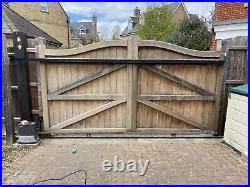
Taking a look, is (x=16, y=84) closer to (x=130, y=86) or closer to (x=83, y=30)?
(x=130, y=86)

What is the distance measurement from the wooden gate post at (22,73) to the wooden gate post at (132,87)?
2042mm

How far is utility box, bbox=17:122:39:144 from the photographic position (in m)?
4.70

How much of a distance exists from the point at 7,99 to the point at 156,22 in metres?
21.8

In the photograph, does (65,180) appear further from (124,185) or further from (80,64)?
(80,64)

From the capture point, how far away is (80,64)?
188 inches

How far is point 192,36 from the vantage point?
14.4 m

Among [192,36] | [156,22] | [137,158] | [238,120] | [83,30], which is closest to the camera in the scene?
[137,158]

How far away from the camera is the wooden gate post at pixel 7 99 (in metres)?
4.47

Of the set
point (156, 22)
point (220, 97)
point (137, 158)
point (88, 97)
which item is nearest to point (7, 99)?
Result: point (88, 97)

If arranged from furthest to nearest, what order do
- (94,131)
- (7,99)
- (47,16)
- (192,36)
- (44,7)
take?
1. (47,16)
2. (44,7)
3. (192,36)
4. (94,131)
5. (7,99)

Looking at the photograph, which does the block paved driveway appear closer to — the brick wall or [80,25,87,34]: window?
the brick wall

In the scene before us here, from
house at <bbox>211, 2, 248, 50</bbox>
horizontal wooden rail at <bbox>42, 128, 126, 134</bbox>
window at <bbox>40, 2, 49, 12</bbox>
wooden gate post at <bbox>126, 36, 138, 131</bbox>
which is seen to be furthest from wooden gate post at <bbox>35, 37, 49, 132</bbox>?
window at <bbox>40, 2, 49, 12</bbox>

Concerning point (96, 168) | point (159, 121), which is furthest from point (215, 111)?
point (96, 168)

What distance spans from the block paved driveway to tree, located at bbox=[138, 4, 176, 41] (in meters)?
20.2
